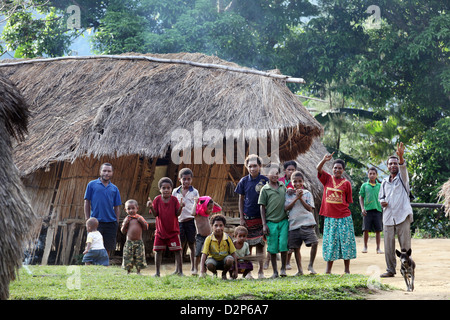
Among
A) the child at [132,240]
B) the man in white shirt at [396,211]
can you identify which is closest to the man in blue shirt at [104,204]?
the child at [132,240]

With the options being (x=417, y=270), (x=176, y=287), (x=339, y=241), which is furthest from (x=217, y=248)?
(x=417, y=270)

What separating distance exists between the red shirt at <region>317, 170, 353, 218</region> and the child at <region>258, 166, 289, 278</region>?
63 centimetres

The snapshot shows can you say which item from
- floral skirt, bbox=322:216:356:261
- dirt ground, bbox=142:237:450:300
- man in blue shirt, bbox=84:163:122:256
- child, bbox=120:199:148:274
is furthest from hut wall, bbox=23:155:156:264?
floral skirt, bbox=322:216:356:261

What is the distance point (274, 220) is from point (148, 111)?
4133 mm

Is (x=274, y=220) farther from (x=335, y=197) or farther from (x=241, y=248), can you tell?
(x=335, y=197)

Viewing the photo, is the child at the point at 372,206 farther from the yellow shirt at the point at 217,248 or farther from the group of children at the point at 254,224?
the yellow shirt at the point at 217,248

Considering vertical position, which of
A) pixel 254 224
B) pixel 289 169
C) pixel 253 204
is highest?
pixel 289 169

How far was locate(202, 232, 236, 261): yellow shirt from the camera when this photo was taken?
700 cm

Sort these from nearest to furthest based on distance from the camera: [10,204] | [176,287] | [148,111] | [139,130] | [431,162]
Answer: [10,204] → [176,287] → [139,130] → [148,111] → [431,162]

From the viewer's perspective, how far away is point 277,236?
7379mm

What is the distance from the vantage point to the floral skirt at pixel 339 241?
7652 mm

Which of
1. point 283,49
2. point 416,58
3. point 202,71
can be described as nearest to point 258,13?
point 283,49

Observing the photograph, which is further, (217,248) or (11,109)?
(217,248)

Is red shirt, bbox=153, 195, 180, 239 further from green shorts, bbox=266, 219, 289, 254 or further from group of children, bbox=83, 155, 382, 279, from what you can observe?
green shorts, bbox=266, 219, 289, 254
